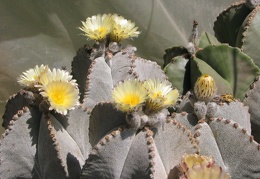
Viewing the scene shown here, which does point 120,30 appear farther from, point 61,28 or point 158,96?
point 61,28

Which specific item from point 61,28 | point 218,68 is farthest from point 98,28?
point 61,28

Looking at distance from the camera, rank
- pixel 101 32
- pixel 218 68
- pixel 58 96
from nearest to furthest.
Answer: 1. pixel 58 96
2. pixel 101 32
3. pixel 218 68

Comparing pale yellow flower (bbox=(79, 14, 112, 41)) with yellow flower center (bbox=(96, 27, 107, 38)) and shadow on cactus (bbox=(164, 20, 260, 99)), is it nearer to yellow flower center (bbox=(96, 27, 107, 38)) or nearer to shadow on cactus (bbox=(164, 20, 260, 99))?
yellow flower center (bbox=(96, 27, 107, 38))

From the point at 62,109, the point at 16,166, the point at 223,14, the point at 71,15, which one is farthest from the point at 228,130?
the point at 71,15

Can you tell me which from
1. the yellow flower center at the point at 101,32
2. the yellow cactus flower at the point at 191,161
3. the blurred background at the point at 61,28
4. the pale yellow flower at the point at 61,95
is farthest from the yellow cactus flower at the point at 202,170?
the blurred background at the point at 61,28

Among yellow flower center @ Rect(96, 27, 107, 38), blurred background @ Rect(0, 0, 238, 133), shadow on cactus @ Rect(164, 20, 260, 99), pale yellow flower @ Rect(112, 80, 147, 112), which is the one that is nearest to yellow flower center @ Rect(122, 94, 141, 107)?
pale yellow flower @ Rect(112, 80, 147, 112)

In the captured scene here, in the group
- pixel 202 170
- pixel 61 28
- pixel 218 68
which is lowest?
pixel 202 170

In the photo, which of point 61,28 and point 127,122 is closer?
point 127,122

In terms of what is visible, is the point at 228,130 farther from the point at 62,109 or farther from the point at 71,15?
the point at 71,15
